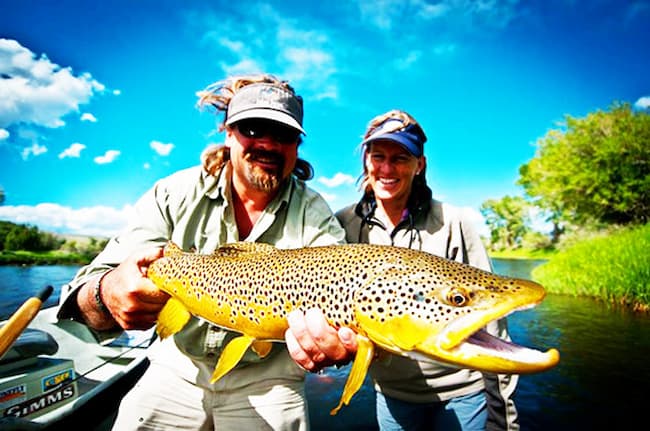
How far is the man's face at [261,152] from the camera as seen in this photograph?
2.68 m

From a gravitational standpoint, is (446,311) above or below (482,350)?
above

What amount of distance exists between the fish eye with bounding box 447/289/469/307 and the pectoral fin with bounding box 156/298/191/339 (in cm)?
168

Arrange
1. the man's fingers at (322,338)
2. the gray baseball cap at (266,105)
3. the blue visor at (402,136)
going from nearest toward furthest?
the man's fingers at (322,338) → the gray baseball cap at (266,105) → the blue visor at (402,136)

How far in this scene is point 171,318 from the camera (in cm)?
233

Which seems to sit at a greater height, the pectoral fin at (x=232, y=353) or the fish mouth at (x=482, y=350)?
the fish mouth at (x=482, y=350)

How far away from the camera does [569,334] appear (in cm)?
1045

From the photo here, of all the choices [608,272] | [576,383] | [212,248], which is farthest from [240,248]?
[608,272]

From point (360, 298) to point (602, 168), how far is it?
94.8ft

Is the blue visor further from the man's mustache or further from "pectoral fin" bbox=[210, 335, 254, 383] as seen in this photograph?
"pectoral fin" bbox=[210, 335, 254, 383]

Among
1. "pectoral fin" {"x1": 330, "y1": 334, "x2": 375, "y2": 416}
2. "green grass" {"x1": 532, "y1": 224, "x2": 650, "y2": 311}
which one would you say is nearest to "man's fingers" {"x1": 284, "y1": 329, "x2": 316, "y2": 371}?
"pectoral fin" {"x1": 330, "y1": 334, "x2": 375, "y2": 416}

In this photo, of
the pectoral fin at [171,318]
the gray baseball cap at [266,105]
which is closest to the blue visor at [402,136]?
the gray baseball cap at [266,105]

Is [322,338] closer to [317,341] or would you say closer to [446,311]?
[317,341]

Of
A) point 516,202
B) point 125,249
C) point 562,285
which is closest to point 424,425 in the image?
point 125,249

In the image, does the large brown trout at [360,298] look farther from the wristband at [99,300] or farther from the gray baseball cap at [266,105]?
the gray baseball cap at [266,105]
